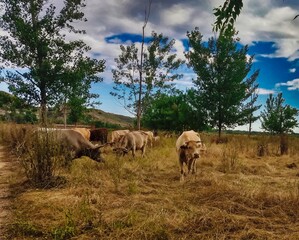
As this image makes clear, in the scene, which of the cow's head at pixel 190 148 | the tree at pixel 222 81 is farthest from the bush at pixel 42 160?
the tree at pixel 222 81

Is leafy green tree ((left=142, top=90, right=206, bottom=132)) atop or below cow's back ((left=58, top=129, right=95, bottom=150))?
atop

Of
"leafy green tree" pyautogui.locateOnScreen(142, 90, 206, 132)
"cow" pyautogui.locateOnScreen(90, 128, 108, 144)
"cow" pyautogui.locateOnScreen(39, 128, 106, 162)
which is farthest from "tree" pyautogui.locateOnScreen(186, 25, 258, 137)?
"cow" pyautogui.locateOnScreen(39, 128, 106, 162)

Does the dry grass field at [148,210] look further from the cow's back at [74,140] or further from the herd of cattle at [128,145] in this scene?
the cow's back at [74,140]

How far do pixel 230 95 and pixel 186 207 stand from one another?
22466 millimetres

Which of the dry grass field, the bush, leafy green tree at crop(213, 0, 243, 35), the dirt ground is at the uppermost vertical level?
leafy green tree at crop(213, 0, 243, 35)

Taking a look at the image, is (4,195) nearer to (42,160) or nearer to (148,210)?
(42,160)

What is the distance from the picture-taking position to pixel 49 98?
20.5m

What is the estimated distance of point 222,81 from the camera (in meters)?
27.3

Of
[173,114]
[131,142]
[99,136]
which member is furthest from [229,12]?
[173,114]

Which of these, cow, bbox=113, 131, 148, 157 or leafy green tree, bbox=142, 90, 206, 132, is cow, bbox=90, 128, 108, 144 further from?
leafy green tree, bbox=142, 90, 206, 132

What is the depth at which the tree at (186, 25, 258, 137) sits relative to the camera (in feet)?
89.1

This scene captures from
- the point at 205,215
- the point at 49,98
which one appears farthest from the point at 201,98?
the point at 205,215

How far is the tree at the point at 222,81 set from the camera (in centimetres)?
2716

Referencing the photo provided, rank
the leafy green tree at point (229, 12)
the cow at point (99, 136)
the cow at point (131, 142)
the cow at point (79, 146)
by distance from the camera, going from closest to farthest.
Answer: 1. the leafy green tree at point (229, 12)
2. the cow at point (79, 146)
3. the cow at point (131, 142)
4. the cow at point (99, 136)
